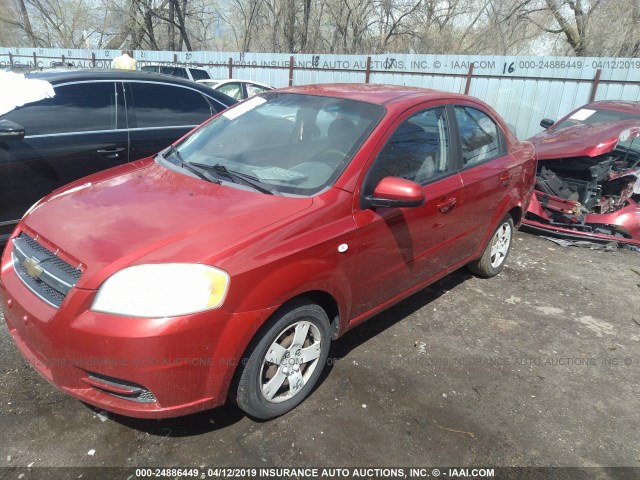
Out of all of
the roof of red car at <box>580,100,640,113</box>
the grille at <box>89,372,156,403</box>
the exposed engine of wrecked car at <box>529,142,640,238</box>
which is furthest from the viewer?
the roof of red car at <box>580,100,640,113</box>

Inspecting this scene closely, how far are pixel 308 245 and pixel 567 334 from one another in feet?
8.23

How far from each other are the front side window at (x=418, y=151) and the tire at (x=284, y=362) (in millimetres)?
860

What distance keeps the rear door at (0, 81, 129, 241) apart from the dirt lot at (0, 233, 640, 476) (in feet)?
4.12

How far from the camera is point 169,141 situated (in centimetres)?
479

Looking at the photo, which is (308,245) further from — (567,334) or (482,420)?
(567,334)

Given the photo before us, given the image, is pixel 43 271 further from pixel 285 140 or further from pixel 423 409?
pixel 423 409

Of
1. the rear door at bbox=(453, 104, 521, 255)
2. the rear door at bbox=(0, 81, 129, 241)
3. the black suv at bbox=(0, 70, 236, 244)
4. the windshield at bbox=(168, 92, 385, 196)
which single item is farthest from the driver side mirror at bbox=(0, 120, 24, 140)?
the rear door at bbox=(453, 104, 521, 255)

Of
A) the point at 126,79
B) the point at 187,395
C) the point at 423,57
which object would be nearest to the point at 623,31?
the point at 423,57

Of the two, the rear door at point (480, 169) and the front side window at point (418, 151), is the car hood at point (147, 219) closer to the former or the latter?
the front side window at point (418, 151)

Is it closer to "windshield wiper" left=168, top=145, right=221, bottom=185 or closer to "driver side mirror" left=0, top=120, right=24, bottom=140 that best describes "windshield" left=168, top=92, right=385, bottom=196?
"windshield wiper" left=168, top=145, right=221, bottom=185

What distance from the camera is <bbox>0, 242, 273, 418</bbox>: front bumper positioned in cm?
199

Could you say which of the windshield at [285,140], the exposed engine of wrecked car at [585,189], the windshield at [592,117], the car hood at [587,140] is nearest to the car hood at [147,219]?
the windshield at [285,140]

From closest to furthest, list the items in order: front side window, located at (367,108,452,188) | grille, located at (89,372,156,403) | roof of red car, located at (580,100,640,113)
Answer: grille, located at (89,372,156,403) < front side window, located at (367,108,452,188) < roof of red car, located at (580,100,640,113)

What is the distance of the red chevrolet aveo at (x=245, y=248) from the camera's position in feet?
6.71
